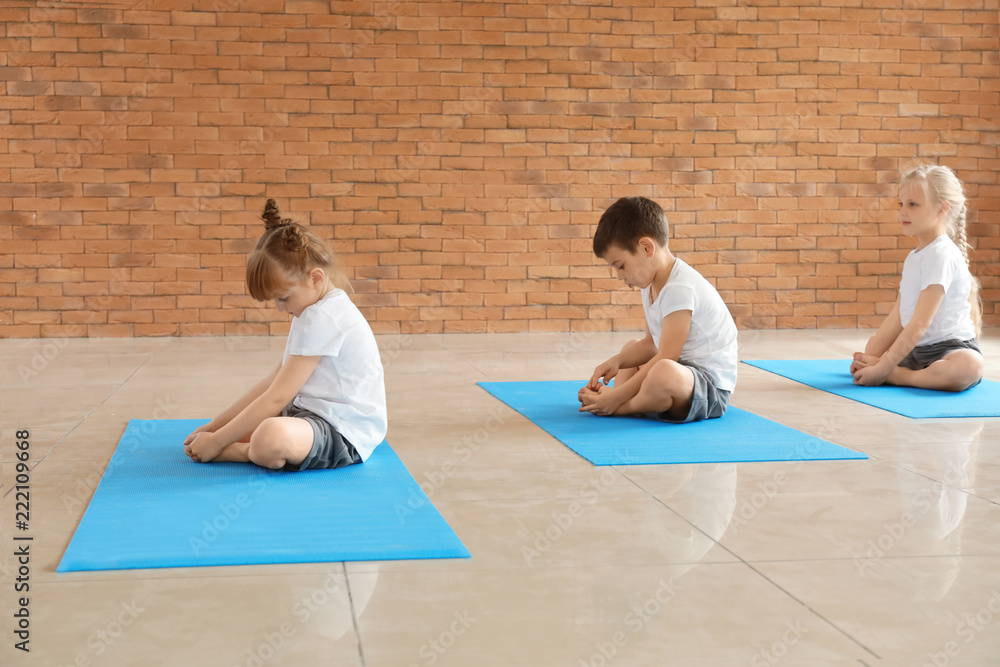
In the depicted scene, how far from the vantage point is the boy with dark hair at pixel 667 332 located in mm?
3383

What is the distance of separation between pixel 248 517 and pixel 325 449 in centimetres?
51

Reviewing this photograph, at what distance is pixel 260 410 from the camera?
2.65 m

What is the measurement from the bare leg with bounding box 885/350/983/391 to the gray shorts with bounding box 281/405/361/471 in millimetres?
2614

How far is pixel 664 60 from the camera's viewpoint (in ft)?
21.8

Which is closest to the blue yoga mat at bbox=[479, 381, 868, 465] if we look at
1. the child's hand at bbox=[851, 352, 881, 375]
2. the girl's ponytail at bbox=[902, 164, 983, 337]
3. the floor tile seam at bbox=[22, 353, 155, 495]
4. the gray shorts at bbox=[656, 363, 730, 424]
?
the gray shorts at bbox=[656, 363, 730, 424]

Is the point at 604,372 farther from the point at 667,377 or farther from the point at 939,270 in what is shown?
the point at 939,270

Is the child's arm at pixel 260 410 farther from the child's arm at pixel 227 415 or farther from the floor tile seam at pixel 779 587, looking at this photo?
the floor tile seam at pixel 779 587

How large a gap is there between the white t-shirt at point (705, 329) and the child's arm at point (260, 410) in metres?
1.35

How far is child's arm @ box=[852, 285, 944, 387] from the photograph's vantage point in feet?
13.4

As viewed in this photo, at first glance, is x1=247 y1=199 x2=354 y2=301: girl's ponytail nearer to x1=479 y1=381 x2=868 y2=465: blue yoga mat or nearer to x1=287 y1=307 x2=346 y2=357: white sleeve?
x1=287 y1=307 x2=346 y2=357: white sleeve

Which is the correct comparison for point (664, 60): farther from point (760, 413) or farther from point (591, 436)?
point (591, 436)

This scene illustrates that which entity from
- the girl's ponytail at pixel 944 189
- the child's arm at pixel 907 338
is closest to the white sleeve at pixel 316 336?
the child's arm at pixel 907 338

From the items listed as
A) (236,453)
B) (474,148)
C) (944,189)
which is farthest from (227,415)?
(474,148)

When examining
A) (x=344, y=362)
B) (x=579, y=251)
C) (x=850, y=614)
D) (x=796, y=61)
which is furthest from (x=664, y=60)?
(x=850, y=614)
